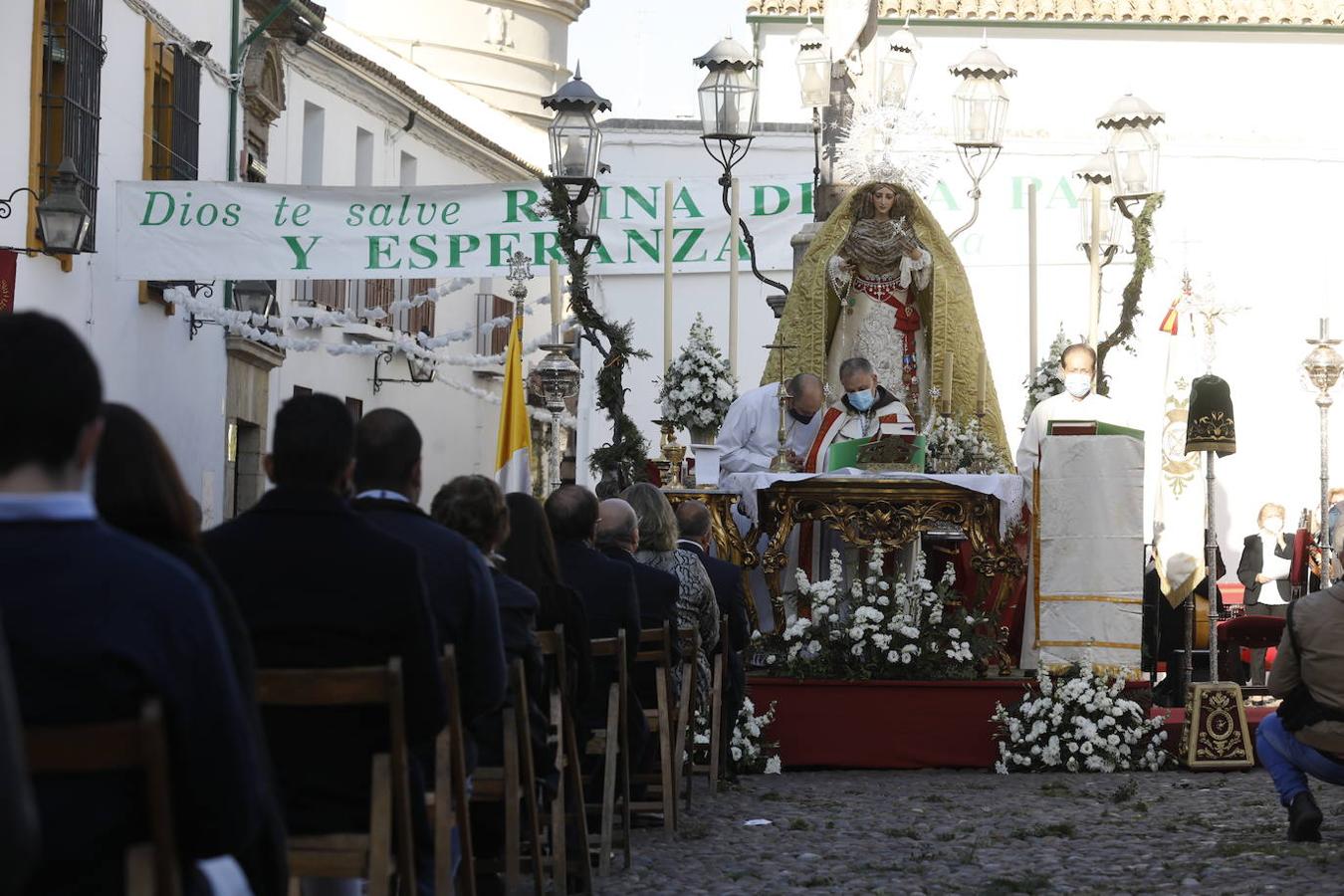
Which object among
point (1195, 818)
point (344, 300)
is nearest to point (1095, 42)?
point (344, 300)

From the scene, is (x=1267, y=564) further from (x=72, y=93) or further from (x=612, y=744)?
(x=612, y=744)

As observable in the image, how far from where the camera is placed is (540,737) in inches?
271

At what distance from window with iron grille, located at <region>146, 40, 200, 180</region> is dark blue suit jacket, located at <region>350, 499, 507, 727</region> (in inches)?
606

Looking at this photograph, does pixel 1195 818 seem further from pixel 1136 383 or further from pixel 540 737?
pixel 1136 383

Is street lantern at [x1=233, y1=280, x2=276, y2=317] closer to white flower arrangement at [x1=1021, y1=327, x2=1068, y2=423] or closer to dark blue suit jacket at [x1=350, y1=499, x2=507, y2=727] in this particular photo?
white flower arrangement at [x1=1021, y1=327, x2=1068, y2=423]

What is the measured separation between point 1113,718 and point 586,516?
467 centimetres

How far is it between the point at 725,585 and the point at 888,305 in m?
4.11

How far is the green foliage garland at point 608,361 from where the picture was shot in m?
13.3

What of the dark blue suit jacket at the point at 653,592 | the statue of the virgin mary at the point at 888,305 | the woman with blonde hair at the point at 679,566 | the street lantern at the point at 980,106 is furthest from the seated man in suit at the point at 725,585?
the street lantern at the point at 980,106

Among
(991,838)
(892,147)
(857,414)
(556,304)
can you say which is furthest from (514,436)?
(991,838)

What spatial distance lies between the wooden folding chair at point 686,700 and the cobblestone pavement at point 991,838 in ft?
0.78

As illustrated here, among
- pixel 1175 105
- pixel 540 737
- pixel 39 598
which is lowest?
pixel 540 737

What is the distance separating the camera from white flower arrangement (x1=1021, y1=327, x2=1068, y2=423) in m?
13.7

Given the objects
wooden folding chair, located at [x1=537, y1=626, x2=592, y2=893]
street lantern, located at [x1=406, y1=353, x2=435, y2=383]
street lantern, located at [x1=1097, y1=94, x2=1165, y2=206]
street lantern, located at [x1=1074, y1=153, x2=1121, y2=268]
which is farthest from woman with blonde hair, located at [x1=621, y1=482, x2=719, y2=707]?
street lantern, located at [x1=406, y1=353, x2=435, y2=383]
